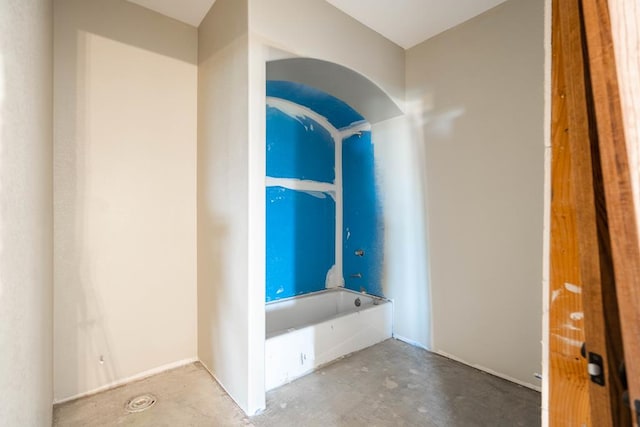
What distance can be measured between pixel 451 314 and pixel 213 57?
2.76 metres

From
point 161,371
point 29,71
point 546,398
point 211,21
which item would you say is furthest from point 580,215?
point 161,371

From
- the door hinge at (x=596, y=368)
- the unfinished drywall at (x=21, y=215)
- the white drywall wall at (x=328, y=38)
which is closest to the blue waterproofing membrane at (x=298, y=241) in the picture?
the white drywall wall at (x=328, y=38)

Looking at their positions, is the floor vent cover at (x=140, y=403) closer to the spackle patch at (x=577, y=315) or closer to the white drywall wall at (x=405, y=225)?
the white drywall wall at (x=405, y=225)

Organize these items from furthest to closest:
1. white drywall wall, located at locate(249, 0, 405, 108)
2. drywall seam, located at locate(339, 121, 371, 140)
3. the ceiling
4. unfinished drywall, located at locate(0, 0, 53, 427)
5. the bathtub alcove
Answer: drywall seam, located at locate(339, 121, 371, 140)
the bathtub alcove
the ceiling
white drywall wall, located at locate(249, 0, 405, 108)
unfinished drywall, located at locate(0, 0, 53, 427)

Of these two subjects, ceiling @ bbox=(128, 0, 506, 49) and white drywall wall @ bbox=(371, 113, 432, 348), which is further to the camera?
white drywall wall @ bbox=(371, 113, 432, 348)

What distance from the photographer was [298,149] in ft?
10.2

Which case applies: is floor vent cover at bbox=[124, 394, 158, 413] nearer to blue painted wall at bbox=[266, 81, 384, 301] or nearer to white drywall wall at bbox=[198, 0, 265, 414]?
white drywall wall at bbox=[198, 0, 265, 414]

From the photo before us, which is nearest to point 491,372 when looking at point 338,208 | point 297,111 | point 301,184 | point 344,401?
point 344,401

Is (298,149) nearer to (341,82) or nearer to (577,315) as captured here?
(341,82)

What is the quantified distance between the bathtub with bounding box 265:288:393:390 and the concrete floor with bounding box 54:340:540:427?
0.12 m

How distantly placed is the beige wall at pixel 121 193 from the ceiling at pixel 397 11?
0.46 feet

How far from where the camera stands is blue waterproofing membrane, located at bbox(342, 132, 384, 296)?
2.95 metres

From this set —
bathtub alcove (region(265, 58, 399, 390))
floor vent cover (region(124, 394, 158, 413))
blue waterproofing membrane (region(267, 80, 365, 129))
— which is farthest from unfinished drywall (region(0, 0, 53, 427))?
blue waterproofing membrane (region(267, 80, 365, 129))

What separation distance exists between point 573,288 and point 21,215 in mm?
1498
